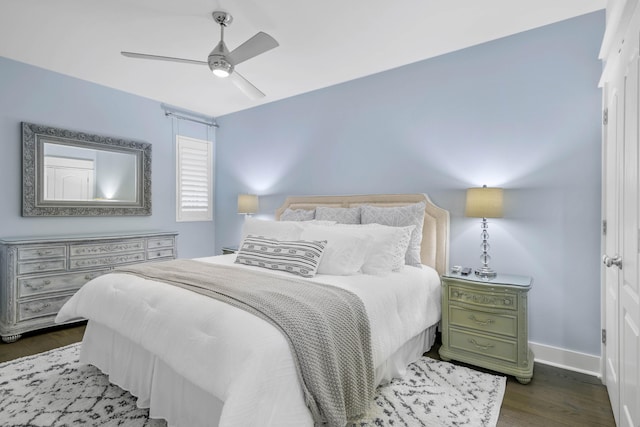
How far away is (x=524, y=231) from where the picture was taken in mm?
2729

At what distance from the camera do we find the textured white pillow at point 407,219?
2912mm

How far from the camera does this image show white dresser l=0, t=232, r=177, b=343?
3.07 m

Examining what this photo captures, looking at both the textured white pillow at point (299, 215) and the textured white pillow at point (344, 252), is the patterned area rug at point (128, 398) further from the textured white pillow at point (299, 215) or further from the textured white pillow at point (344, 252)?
the textured white pillow at point (299, 215)

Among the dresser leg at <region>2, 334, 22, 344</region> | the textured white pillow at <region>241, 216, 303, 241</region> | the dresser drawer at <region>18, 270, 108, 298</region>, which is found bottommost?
the dresser leg at <region>2, 334, 22, 344</region>

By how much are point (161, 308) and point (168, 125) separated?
12.0ft

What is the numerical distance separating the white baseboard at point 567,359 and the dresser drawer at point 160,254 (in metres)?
4.03

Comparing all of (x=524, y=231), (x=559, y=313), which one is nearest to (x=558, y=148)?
(x=524, y=231)

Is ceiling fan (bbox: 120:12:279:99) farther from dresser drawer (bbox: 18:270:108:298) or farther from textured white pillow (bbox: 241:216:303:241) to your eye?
dresser drawer (bbox: 18:270:108:298)

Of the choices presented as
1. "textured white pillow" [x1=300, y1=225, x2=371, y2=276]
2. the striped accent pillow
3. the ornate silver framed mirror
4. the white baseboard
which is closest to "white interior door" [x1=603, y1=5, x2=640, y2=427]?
the white baseboard

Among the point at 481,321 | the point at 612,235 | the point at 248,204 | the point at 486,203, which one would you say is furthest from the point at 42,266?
the point at 612,235

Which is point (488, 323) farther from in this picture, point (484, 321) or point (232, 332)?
point (232, 332)

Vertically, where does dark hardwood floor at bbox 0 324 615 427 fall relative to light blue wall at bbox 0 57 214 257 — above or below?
below

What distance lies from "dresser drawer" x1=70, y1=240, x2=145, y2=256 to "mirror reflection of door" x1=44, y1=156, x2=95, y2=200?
0.67 m

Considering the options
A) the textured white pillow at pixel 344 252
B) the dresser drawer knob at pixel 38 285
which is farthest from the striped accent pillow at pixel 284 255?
the dresser drawer knob at pixel 38 285
